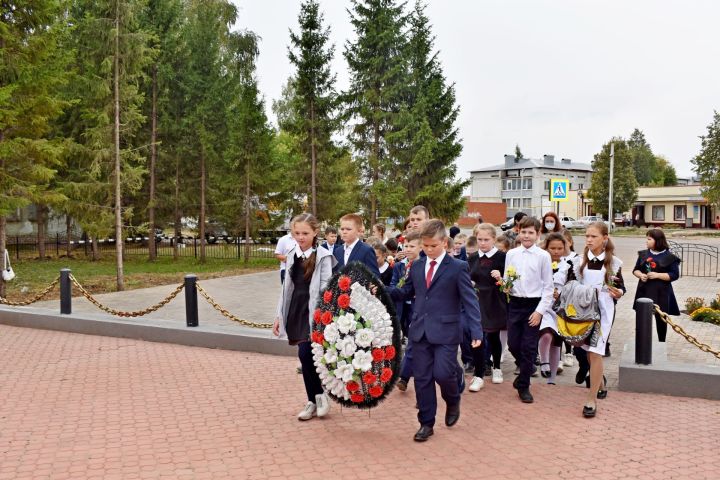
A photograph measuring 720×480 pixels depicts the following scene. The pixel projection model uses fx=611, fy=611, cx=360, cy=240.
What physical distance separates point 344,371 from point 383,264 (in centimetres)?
223

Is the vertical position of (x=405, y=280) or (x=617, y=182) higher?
(x=617, y=182)

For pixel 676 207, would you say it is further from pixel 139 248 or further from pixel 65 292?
pixel 65 292

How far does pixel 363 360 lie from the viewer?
→ 5.30 meters

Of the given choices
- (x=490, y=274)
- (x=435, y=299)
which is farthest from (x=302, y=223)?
(x=490, y=274)

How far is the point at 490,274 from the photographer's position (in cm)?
696

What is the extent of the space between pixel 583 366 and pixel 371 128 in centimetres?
1973

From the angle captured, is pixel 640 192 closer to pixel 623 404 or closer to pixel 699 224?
pixel 699 224

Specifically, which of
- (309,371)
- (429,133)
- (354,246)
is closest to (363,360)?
(309,371)

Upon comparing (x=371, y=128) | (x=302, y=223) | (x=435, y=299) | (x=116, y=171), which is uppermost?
(x=371, y=128)

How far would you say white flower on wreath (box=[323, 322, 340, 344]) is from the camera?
538 cm

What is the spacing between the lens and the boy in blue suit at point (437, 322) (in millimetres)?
5188

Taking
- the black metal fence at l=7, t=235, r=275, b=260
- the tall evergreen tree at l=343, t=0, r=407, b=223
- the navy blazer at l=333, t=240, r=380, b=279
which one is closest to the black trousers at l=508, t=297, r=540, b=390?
the navy blazer at l=333, t=240, r=380, b=279

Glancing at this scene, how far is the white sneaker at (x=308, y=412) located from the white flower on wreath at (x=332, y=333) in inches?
36.7

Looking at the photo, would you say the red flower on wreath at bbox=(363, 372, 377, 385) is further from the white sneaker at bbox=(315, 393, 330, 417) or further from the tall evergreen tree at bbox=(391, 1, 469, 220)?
the tall evergreen tree at bbox=(391, 1, 469, 220)
